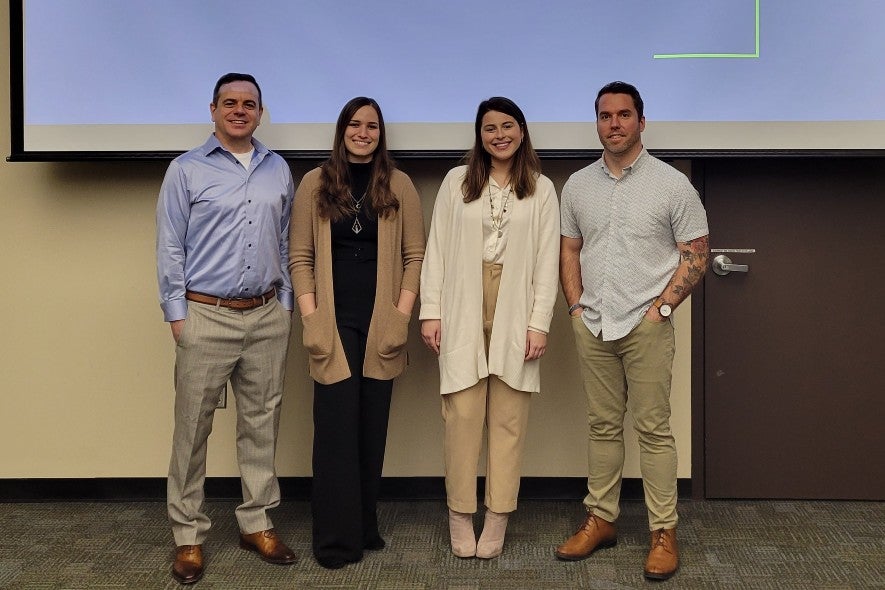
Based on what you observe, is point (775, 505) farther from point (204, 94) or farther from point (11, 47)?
point (11, 47)

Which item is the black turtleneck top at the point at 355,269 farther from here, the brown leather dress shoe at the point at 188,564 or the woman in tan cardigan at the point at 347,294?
the brown leather dress shoe at the point at 188,564

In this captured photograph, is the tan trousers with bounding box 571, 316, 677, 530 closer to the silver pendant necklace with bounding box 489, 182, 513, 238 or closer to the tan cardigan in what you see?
the silver pendant necklace with bounding box 489, 182, 513, 238

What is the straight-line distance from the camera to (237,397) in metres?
2.58

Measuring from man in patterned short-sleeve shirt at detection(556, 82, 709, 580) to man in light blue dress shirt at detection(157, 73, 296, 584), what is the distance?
931mm

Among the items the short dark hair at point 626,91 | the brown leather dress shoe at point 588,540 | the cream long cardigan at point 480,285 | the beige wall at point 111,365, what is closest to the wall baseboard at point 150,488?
the beige wall at point 111,365

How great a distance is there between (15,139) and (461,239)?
1609 mm

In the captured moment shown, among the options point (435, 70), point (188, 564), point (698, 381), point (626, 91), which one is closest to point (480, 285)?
point (626, 91)

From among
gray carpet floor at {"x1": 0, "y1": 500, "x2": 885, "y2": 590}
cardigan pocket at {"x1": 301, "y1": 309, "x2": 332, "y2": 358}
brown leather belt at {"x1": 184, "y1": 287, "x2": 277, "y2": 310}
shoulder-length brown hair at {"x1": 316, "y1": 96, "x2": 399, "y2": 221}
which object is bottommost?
gray carpet floor at {"x1": 0, "y1": 500, "x2": 885, "y2": 590}

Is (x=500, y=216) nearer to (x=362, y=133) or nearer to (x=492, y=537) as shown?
(x=362, y=133)

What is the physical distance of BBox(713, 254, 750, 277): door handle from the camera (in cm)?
300

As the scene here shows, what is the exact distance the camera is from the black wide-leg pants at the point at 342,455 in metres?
2.49

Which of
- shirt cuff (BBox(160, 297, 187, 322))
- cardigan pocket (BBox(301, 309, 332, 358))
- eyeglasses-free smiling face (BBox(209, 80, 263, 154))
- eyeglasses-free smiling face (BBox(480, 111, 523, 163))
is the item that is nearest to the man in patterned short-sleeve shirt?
eyeglasses-free smiling face (BBox(480, 111, 523, 163))

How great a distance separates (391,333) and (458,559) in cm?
73

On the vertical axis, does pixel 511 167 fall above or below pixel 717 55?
below
